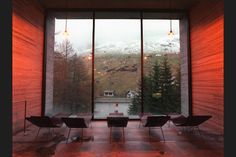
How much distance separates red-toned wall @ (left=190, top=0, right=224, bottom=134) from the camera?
6.34 m

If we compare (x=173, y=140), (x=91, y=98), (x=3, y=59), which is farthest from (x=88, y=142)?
(x=3, y=59)

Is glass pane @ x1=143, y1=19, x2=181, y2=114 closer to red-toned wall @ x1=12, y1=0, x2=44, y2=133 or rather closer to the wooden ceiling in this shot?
the wooden ceiling

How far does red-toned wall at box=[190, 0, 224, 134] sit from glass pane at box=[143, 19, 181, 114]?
65 centimetres

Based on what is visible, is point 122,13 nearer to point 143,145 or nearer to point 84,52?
point 84,52

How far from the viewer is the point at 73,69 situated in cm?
864

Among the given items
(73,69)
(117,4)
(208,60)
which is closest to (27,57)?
(73,69)

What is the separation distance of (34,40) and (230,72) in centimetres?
→ 718

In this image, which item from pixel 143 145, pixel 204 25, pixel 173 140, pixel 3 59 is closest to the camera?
pixel 3 59

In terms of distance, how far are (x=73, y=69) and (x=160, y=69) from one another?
3350 millimetres

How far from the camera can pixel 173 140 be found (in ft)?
18.4

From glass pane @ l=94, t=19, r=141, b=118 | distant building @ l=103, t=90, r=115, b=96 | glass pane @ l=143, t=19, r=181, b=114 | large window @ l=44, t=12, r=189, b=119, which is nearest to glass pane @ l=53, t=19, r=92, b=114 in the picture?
large window @ l=44, t=12, r=189, b=119

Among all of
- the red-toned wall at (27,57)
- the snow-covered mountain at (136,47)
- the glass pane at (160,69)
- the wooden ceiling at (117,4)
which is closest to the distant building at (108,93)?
the glass pane at (160,69)

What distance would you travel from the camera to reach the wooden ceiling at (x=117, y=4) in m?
7.95

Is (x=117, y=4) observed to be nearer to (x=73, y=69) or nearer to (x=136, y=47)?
(x=136, y=47)
